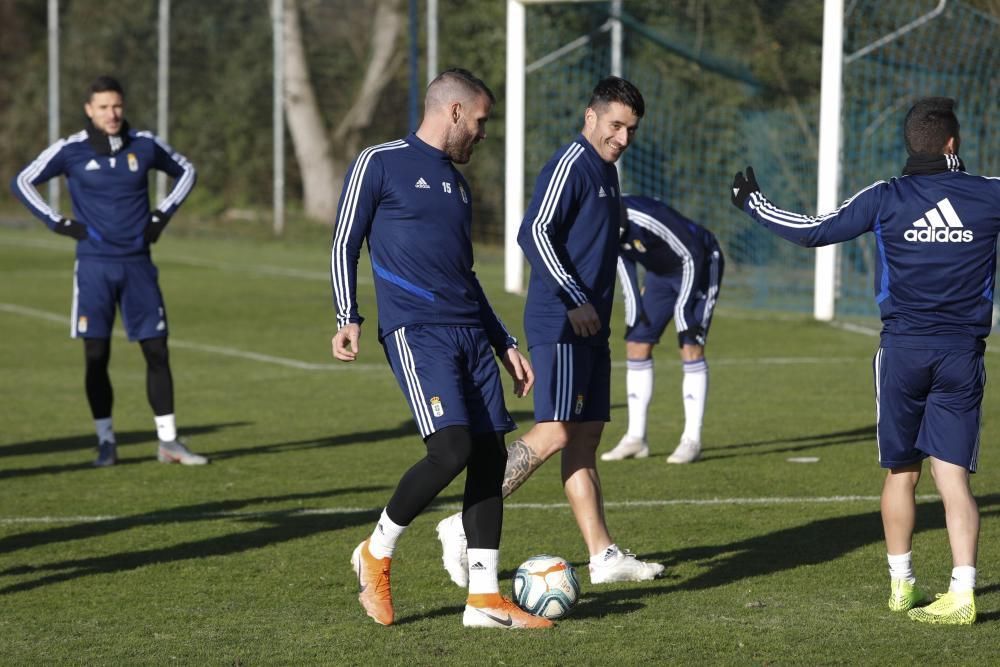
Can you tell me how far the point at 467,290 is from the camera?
5.91 m

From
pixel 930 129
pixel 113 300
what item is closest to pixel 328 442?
pixel 113 300

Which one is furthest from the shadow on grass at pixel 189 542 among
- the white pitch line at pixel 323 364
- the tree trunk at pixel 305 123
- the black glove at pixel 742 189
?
the tree trunk at pixel 305 123

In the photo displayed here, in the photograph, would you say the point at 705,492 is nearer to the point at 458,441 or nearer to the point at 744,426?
the point at 744,426

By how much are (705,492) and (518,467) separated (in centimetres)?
235

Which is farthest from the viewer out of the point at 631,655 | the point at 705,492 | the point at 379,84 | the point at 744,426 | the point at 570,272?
the point at 379,84

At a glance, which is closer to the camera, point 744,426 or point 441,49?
point 744,426

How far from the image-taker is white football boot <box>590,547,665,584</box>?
261 inches

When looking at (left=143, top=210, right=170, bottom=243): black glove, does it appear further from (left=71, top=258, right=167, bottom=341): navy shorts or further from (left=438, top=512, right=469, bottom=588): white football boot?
(left=438, top=512, right=469, bottom=588): white football boot

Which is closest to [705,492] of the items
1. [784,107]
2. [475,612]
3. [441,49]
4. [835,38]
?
[475,612]

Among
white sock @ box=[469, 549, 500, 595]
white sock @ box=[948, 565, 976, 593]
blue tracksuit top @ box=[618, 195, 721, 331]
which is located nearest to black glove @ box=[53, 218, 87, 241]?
blue tracksuit top @ box=[618, 195, 721, 331]

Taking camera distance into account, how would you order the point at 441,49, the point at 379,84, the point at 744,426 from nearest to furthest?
the point at 744,426 → the point at 441,49 → the point at 379,84

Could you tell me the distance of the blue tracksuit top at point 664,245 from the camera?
33.1ft

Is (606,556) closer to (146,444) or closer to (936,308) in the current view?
(936,308)

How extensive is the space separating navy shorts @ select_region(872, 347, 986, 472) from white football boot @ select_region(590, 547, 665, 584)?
1.18 metres
